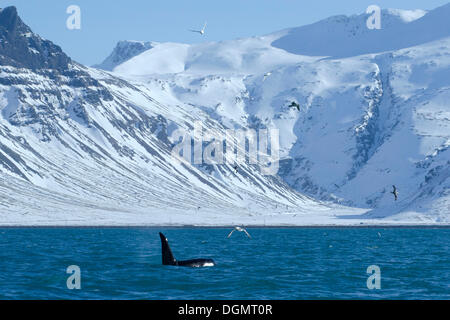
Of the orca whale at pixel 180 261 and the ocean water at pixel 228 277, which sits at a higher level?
the orca whale at pixel 180 261

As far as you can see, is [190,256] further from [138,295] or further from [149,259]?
[138,295]

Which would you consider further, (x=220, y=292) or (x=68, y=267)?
(x=68, y=267)

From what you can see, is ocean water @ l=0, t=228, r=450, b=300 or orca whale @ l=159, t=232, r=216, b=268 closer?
ocean water @ l=0, t=228, r=450, b=300

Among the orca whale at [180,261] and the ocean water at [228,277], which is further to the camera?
the orca whale at [180,261]

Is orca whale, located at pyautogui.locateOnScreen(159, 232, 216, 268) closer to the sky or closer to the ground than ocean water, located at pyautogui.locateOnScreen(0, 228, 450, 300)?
closer to the sky

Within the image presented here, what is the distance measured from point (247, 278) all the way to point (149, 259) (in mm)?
28171

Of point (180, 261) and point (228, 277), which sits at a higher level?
point (180, 261)

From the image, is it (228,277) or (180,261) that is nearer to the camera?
(228,277)
